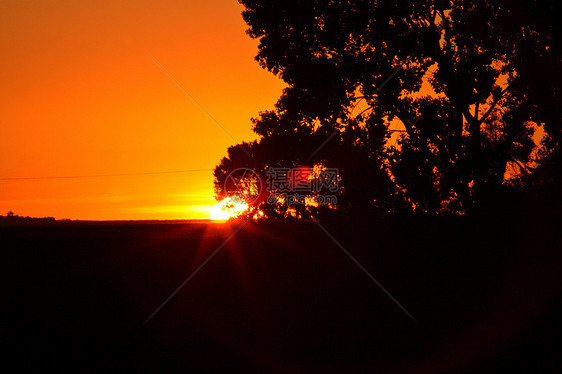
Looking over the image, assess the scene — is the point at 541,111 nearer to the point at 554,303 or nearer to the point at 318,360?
the point at 554,303

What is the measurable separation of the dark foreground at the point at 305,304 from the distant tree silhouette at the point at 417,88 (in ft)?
6.94

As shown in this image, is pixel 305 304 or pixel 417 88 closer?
pixel 305 304

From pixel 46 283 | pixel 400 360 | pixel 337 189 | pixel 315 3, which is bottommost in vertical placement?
pixel 400 360

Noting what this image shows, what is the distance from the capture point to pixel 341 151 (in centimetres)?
2577

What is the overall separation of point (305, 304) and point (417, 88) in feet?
42.4

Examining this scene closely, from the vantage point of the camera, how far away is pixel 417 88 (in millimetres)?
24047

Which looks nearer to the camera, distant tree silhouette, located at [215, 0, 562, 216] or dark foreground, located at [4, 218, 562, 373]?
dark foreground, located at [4, 218, 562, 373]

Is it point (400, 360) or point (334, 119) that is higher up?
point (334, 119)

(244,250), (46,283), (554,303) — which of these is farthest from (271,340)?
(244,250)

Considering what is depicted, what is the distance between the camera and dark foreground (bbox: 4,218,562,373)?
9.41 meters

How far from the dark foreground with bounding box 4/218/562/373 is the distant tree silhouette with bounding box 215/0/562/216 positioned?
83.2 inches

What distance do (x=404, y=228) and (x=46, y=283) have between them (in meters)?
14.1

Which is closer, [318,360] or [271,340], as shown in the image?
[318,360]

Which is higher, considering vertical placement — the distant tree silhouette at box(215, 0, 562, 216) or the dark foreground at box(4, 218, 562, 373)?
the distant tree silhouette at box(215, 0, 562, 216)
